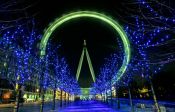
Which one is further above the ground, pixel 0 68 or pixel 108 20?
pixel 108 20

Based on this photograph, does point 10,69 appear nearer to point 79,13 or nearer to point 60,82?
point 60,82

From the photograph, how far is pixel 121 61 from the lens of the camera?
42.2 meters

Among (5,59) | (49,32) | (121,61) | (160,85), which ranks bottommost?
(160,85)

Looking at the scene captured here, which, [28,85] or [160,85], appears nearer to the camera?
[160,85]

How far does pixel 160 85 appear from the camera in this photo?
158 ft

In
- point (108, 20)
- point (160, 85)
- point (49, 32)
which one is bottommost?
point (160, 85)

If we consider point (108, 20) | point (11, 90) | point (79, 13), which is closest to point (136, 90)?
point (108, 20)

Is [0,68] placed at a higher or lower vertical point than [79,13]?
lower

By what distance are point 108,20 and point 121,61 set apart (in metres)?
22.6

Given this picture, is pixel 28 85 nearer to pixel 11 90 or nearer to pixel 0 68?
pixel 11 90

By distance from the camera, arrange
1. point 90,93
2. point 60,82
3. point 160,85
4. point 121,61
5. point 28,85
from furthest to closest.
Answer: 1. point 90,93
2. point 28,85
3. point 60,82
4. point 160,85
5. point 121,61

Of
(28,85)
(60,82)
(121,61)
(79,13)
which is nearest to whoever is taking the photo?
(121,61)

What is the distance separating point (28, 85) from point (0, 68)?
68.3 ft

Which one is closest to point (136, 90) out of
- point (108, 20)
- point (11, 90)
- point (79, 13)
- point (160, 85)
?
point (160, 85)
